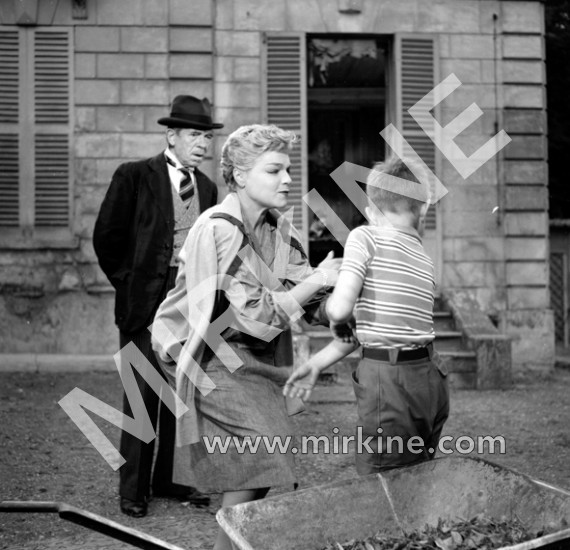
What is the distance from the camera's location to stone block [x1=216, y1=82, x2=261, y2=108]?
930 centimetres

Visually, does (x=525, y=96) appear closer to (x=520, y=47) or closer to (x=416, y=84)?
(x=520, y=47)

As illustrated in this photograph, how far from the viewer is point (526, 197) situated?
958 cm

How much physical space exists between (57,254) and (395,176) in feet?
21.5

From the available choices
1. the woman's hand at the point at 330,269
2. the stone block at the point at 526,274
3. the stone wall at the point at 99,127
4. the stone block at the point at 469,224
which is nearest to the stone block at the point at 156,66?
the stone wall at the point at 99,127

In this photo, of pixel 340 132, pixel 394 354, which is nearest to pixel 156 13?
pixel 340 132

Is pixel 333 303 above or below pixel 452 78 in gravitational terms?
below

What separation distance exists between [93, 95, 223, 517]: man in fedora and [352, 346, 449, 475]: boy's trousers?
1.69 meters

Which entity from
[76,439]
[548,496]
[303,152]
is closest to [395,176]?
[548,496]

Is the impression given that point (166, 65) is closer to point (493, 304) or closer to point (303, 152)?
point (303, 152)

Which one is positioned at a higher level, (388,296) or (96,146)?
(96,146)

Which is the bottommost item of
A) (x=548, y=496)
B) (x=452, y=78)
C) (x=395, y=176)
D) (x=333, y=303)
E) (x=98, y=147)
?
(x=548, y=496)

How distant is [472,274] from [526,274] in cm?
62

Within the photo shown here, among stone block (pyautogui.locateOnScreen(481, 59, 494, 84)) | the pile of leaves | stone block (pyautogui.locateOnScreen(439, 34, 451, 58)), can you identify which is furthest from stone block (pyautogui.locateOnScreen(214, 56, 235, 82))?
the pile of leaves

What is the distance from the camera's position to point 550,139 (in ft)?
42.1
